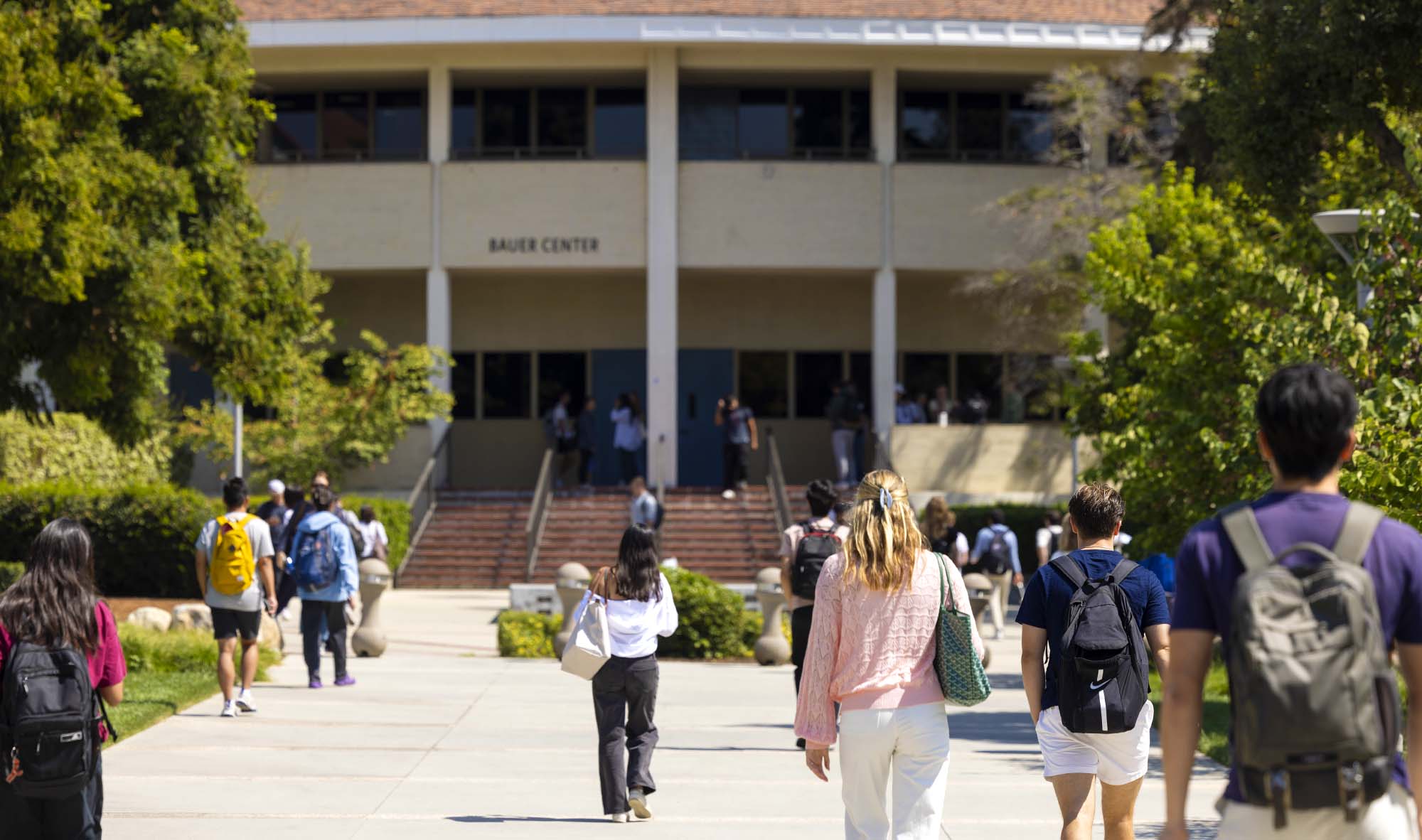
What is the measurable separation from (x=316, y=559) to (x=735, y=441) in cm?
1728

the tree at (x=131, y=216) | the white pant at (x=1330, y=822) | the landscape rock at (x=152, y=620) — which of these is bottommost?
the landscape rock at (x=152, y=620)

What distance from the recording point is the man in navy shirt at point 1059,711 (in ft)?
21.4

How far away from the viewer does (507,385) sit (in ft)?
120

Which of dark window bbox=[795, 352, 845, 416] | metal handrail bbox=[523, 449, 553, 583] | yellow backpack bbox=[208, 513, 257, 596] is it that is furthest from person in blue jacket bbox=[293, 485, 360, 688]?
dark window bbox=[795, 352, 845, 416]

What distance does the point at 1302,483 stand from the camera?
13.0 ft

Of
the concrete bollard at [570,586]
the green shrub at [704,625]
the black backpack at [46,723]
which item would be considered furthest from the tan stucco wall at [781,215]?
the black backpack at [46,723]

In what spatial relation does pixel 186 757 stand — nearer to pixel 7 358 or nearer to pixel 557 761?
pixel 557 761

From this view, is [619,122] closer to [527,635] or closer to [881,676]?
[527,635]

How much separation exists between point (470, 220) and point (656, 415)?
5356 millimetres

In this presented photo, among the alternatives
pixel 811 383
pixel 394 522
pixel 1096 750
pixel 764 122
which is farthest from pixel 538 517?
pixel 1096 750

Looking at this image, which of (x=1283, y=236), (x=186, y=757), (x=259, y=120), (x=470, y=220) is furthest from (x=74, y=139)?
(x=470, y=220)

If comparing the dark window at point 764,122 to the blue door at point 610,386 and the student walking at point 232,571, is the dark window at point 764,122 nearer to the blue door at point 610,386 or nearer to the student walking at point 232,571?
the blue door at point 610,386

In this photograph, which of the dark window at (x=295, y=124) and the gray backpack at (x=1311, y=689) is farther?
the dark window at (x=295, y=124)

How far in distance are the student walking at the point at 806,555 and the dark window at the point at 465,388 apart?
85.0 ft
